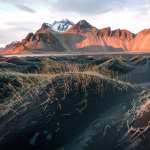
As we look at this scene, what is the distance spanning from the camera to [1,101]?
10.1 m

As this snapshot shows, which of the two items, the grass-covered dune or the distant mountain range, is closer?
the grass-covered dune

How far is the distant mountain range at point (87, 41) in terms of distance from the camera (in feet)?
532

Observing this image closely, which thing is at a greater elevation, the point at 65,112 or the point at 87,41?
the point at 65,112

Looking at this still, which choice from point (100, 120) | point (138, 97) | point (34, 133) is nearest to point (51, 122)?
point (34, 133)

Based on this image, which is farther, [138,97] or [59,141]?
[138,97]

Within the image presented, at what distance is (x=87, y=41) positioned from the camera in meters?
183

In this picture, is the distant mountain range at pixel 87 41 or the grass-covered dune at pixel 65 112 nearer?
the grass-covered dune at pixel 65 112

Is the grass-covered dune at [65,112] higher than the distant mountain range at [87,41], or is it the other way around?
the grass-covered dune at [65,112]

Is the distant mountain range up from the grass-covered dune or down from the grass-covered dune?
down

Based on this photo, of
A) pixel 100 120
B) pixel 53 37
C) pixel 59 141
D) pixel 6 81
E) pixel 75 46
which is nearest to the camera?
pixel 59 141

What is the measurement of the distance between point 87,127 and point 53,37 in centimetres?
15933

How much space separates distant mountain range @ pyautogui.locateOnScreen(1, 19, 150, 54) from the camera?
16225cm

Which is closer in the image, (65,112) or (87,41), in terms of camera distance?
(65,112)

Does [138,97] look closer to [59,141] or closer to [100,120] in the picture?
[100,120]
